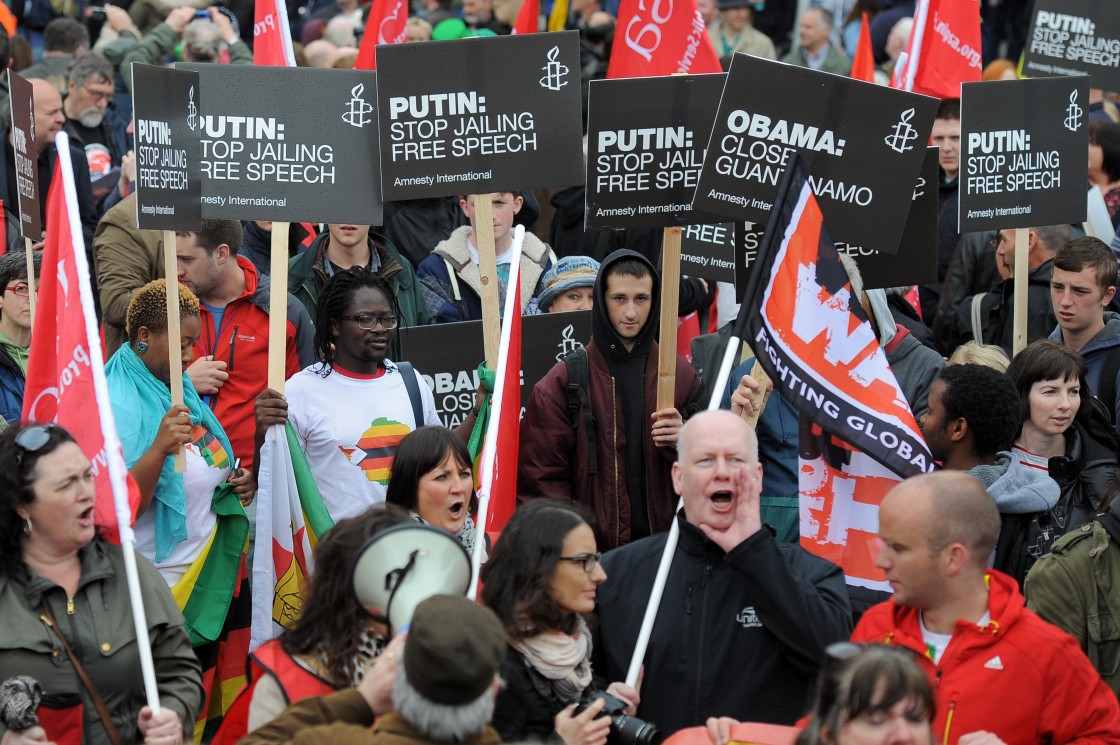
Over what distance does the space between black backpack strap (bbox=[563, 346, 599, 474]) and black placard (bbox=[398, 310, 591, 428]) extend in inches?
34.2

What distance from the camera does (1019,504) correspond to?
5660 mm

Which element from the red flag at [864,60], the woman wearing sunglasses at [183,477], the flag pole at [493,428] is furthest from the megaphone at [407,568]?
the red flag at [864,60]

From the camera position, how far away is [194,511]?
248 inches

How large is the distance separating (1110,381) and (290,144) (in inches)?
153

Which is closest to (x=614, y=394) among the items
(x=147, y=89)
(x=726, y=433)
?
(x=726, y=433)

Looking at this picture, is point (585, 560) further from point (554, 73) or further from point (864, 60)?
point (864, 60)

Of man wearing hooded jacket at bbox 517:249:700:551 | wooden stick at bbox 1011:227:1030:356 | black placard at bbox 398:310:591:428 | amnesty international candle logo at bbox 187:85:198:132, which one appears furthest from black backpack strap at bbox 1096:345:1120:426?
amnesty international candle logo at bbox 187:85:198:132

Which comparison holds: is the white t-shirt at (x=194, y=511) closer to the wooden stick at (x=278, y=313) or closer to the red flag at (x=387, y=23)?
the wooden stick at (x=278, y=313)

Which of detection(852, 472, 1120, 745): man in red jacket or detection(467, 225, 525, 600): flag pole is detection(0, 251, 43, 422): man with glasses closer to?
detection(467, 225, 525, 600): flag pole

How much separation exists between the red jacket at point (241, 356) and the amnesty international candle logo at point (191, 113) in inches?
36.5

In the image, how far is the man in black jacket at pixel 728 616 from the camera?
4.70 meters

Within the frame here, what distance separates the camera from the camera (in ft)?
14.6

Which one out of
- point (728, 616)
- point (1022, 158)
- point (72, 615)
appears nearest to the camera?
point (72, 615)

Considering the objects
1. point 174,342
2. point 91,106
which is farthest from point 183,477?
point 91,106
